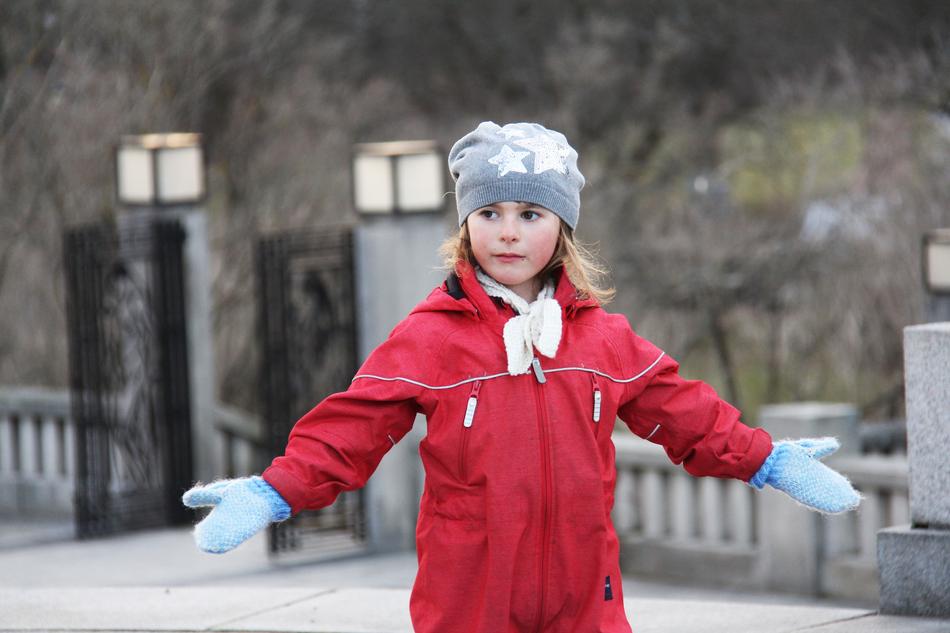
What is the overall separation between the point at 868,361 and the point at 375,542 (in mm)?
8752

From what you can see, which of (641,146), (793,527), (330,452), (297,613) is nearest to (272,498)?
(330,452)

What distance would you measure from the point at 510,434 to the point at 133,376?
26.7 ft

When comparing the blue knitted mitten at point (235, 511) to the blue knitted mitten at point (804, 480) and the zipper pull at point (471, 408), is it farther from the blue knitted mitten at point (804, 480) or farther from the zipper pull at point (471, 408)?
the blue knitted mitten at point (804, 480)

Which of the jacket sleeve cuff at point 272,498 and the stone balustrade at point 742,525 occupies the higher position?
the jacket sleeve cuff at point 272,498

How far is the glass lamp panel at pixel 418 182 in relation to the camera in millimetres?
9586

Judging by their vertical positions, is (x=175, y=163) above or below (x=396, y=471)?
above

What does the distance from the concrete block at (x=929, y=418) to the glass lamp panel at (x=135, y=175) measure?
23.7ft

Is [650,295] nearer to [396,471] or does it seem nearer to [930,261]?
[930,261]

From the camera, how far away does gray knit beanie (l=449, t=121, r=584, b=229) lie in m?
3.46

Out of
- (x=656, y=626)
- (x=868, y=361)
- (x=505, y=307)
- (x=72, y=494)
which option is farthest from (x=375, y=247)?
(x=868, y=361)

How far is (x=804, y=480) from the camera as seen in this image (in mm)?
3518

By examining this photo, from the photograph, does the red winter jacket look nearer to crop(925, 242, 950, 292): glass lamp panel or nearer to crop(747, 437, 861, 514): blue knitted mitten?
crop(747, 437, 861, 514): blue knitted mitten

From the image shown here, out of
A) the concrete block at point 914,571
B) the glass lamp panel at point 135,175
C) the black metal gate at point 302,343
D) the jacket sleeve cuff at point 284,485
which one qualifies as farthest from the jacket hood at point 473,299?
the glass lamp panel at point 135,175

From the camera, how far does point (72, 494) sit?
11570mm
